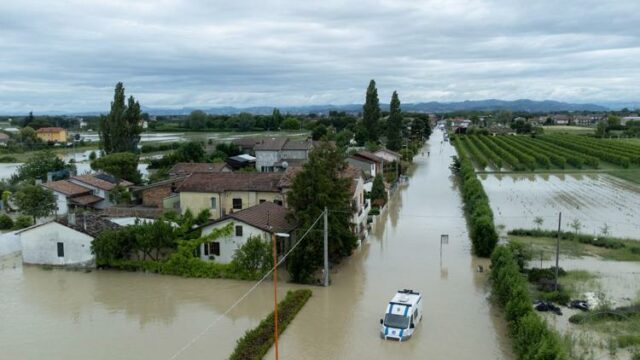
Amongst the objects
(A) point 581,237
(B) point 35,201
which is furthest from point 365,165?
(B) point 35,201

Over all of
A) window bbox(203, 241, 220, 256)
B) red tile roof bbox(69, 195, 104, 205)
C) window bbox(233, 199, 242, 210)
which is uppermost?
window bbox(233, 199, 242, 210)

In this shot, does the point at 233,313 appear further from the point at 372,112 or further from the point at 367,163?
the point at 372,112

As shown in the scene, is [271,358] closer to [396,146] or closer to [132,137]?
[132,137]

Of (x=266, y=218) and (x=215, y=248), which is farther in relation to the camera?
(x=266, y=218)

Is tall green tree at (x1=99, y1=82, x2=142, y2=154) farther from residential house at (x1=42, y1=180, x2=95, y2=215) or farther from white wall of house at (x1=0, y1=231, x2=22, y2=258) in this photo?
white wall of house at (x1=0, y1=231, x2=22, y2=258)

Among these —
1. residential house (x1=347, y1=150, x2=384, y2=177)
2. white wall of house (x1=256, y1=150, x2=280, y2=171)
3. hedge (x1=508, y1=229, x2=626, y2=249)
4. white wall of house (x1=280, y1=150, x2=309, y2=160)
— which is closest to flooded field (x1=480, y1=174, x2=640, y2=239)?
hedge (x1=508, y1=229, x2=626, y2=249)

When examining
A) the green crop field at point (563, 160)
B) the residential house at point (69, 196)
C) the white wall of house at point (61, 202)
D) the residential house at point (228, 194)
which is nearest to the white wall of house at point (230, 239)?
the residential house at point (228, 194)
